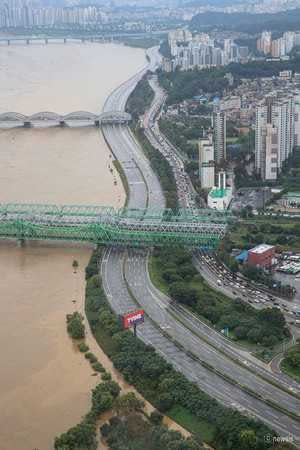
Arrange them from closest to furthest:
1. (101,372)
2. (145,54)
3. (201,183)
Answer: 1. (101,372)
2. (201,183)
3. (145,54)

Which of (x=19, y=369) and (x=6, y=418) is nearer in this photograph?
(x=6, y=418)

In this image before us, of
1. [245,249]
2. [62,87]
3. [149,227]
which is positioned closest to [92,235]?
[149,227]

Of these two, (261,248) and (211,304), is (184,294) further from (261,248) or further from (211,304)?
(261,248)

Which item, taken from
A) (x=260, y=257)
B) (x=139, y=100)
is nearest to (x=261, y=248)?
(x=260, y=257)

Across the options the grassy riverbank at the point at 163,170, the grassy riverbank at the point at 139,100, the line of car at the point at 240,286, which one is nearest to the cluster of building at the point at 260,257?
the line of car at the point at 240,286

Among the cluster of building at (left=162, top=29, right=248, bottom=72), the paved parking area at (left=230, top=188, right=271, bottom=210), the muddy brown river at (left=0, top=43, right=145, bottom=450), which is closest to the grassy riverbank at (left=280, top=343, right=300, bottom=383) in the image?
the muddy brown river at (left=0, top=43, right=145, bottom=450)

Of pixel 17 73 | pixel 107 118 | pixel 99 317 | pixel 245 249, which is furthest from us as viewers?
pixel 17 73

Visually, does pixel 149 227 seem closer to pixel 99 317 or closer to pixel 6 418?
pixel 99 317
